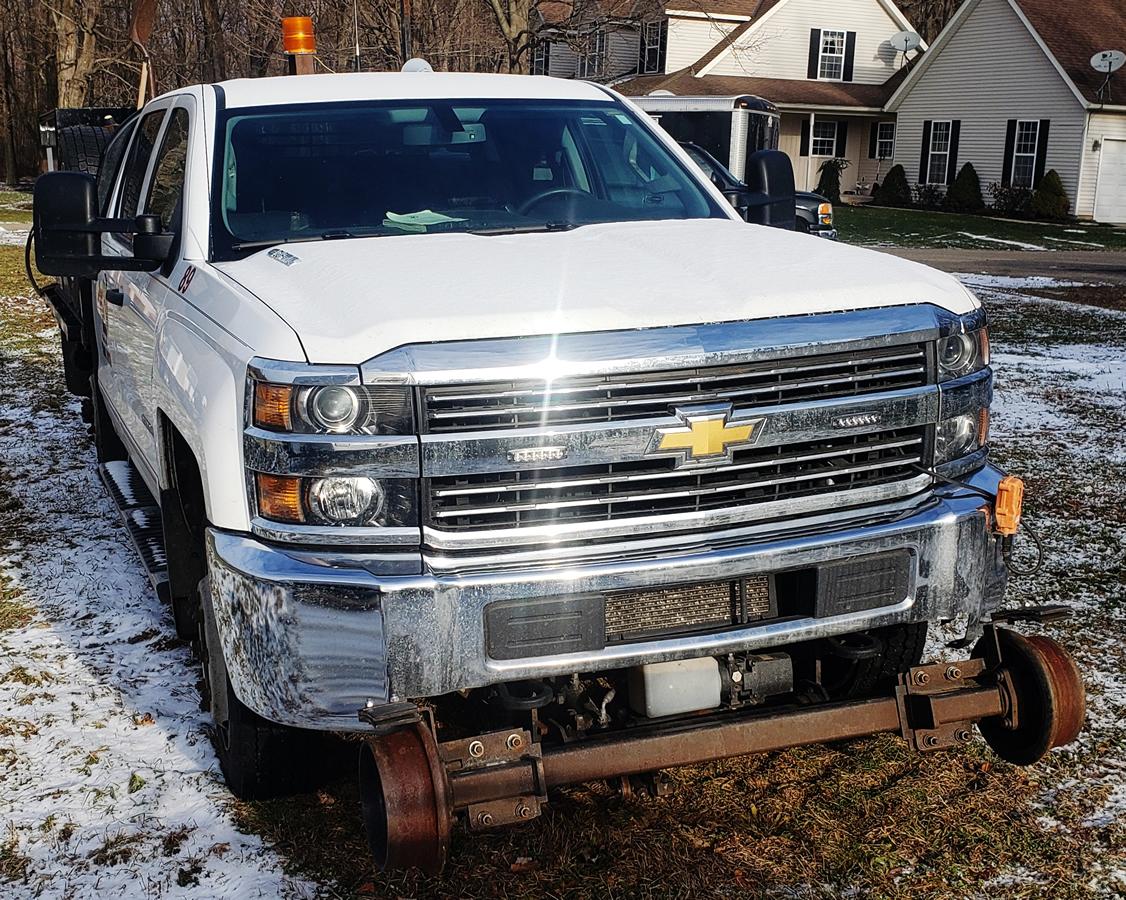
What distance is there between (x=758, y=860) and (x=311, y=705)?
1.31 meters

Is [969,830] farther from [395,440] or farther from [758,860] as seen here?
[395,440]

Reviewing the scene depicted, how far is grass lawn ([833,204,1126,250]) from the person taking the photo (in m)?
25.9

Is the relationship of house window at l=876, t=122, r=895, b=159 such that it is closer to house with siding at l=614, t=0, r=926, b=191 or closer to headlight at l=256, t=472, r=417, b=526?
house with siding at l=614, t=0, r=926, b=191

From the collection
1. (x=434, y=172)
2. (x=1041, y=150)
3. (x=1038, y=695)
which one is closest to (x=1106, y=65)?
(x=1041, y=150)

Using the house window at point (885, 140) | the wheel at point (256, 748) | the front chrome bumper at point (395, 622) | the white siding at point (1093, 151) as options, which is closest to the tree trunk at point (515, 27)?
the white siding at point (1093, 151)

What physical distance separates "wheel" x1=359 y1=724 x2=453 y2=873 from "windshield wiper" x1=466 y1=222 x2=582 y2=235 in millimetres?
1854

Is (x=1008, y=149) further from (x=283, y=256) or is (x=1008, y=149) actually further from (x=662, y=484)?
(x=662, y=484)

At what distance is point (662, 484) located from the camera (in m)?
3.11

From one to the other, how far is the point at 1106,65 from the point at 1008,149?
3513mm

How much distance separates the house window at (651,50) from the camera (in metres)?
41.1

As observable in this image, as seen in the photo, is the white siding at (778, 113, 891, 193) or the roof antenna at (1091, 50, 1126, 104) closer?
the roof antenna at (1091, 50, 1126, 104)

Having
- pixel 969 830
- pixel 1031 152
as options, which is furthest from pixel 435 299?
pixel 1031 152

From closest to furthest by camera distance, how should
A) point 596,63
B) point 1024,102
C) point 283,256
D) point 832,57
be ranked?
1. point 283,256
2. point 1024,102
3. point 596,63
4. point 832,57

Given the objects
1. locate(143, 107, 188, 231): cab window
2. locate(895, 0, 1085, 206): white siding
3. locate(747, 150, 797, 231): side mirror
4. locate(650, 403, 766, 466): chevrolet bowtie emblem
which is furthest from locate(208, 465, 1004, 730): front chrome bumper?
locate(895, 0, 1085, 206): white siding
